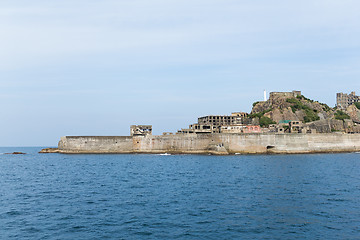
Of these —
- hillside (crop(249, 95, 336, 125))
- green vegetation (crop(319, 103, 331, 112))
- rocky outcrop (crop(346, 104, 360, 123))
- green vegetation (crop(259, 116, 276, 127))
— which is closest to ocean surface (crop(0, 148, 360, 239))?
green vegetation (crop(259, 116, 276, 127))

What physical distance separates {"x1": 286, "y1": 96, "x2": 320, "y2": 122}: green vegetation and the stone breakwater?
3062 cm

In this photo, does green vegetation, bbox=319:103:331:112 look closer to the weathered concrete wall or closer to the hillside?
the hillside

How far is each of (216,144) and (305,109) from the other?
6304 cm

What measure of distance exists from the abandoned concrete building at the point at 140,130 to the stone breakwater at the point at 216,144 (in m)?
5.39

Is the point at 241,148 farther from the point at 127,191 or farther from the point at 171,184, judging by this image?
the point at 127,191

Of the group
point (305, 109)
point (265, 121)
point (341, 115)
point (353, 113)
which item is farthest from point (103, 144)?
point (353, 113)

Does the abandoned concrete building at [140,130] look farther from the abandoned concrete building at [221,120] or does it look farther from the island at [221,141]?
the abandoned concrete building at [221,120]

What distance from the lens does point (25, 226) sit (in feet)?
71.4

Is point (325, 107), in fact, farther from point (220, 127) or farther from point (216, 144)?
point (216, 144)

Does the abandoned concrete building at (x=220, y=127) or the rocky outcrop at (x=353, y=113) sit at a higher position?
the rocky outcrop at (x=353, y=113)

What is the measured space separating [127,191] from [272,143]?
7244 centimetres

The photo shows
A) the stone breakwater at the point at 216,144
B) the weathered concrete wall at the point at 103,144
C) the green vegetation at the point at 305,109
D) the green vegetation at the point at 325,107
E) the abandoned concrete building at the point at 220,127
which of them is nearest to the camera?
the stone breakwater at the point at 216,144

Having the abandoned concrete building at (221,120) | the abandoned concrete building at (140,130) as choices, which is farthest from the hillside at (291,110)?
the abandoned concrete building at (140,130)

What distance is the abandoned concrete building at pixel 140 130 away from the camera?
10888cm
